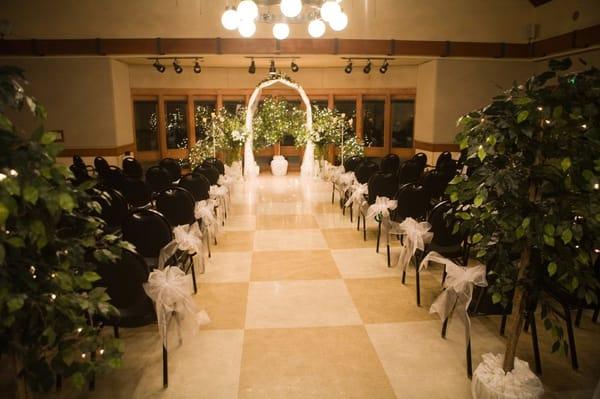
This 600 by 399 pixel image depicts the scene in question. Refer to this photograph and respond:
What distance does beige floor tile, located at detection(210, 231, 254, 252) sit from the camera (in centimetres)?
593

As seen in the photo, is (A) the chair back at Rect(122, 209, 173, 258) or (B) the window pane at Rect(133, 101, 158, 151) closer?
(A) the chair back at Rect(122, 209, 173, 258)

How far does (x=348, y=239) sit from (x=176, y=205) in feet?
8.42

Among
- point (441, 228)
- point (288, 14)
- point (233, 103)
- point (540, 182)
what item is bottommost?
point (441, 228)

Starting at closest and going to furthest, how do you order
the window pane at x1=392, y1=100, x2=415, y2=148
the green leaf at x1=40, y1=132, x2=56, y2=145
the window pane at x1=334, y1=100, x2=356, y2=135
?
1. the green leaf at x1=40, y1=132, x2=56, y2=145
2. the window pane at x1=334, y1=100, x2=356, y2=135
3. the window pane at x1=392, y1=100, x2=415, y2=148

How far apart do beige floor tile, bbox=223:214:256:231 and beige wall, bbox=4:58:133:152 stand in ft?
15.9

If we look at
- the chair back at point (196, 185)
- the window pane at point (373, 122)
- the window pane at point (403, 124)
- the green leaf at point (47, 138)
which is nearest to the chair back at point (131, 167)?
the chair back at point (196, 185)

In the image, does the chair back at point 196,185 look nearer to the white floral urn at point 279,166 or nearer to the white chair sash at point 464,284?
the white chair sash at point 464,284

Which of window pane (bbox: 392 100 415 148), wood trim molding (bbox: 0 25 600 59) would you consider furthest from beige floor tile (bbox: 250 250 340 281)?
window pane (bbox: 392 100 415 148)


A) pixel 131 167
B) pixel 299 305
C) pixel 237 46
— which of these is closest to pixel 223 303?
pixel 299 305

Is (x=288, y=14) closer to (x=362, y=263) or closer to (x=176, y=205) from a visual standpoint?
(x=176, y=205)

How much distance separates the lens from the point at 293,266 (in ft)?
17.2

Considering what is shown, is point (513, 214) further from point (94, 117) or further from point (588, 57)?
point (94, 117)

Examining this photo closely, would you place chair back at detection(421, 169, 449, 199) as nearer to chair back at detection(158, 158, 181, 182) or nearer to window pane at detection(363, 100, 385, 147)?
chair back at detection(158, 158, 181, 182)

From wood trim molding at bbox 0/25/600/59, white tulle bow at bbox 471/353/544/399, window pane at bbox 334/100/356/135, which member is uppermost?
wood trim molding at bbox 0/25/600/59
